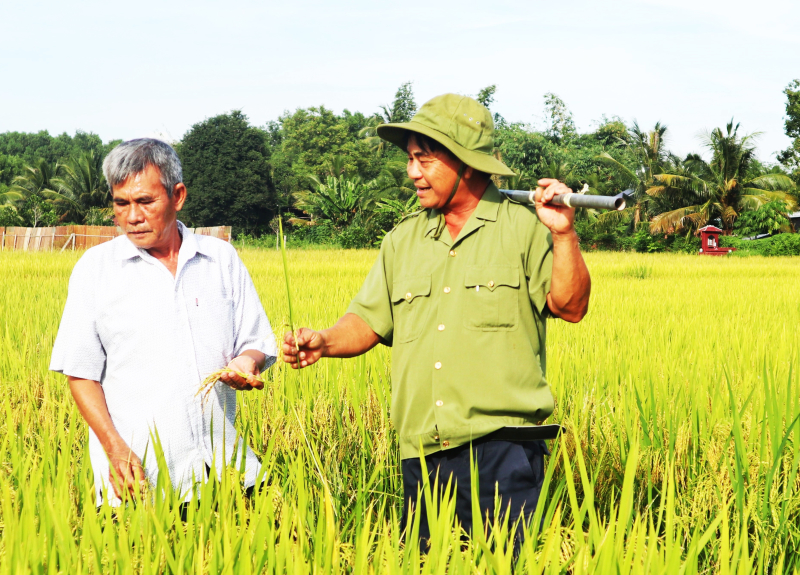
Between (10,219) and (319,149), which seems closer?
(10,219)

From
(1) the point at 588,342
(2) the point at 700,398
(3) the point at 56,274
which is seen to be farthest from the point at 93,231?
(2) the point at 700,398

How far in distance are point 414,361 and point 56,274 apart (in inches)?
383

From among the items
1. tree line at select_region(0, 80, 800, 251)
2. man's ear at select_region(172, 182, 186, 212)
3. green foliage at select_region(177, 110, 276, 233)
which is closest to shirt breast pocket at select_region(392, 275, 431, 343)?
man's ear at select_region(172, 182, 186, 212)

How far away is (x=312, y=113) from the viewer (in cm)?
3712

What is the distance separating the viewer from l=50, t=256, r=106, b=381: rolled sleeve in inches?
60.9

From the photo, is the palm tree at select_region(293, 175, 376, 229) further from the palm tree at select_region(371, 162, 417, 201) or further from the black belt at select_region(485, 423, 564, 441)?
the black belt at select_region(485, 423, 564, 441)

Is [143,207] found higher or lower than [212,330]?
higher

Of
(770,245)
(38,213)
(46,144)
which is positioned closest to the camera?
(770,245)

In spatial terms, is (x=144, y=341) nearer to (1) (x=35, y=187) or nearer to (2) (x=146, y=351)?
(2) (x=146, y=351)

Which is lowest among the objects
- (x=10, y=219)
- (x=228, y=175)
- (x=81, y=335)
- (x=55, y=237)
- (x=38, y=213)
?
(x=81, y=335)

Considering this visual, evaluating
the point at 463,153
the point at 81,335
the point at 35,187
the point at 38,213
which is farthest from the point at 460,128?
the point at 35,187

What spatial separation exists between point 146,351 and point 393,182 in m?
23.0

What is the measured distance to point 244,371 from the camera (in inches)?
62.1

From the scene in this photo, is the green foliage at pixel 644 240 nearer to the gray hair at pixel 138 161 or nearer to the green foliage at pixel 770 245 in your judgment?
the green foliage at pixel 770 245
